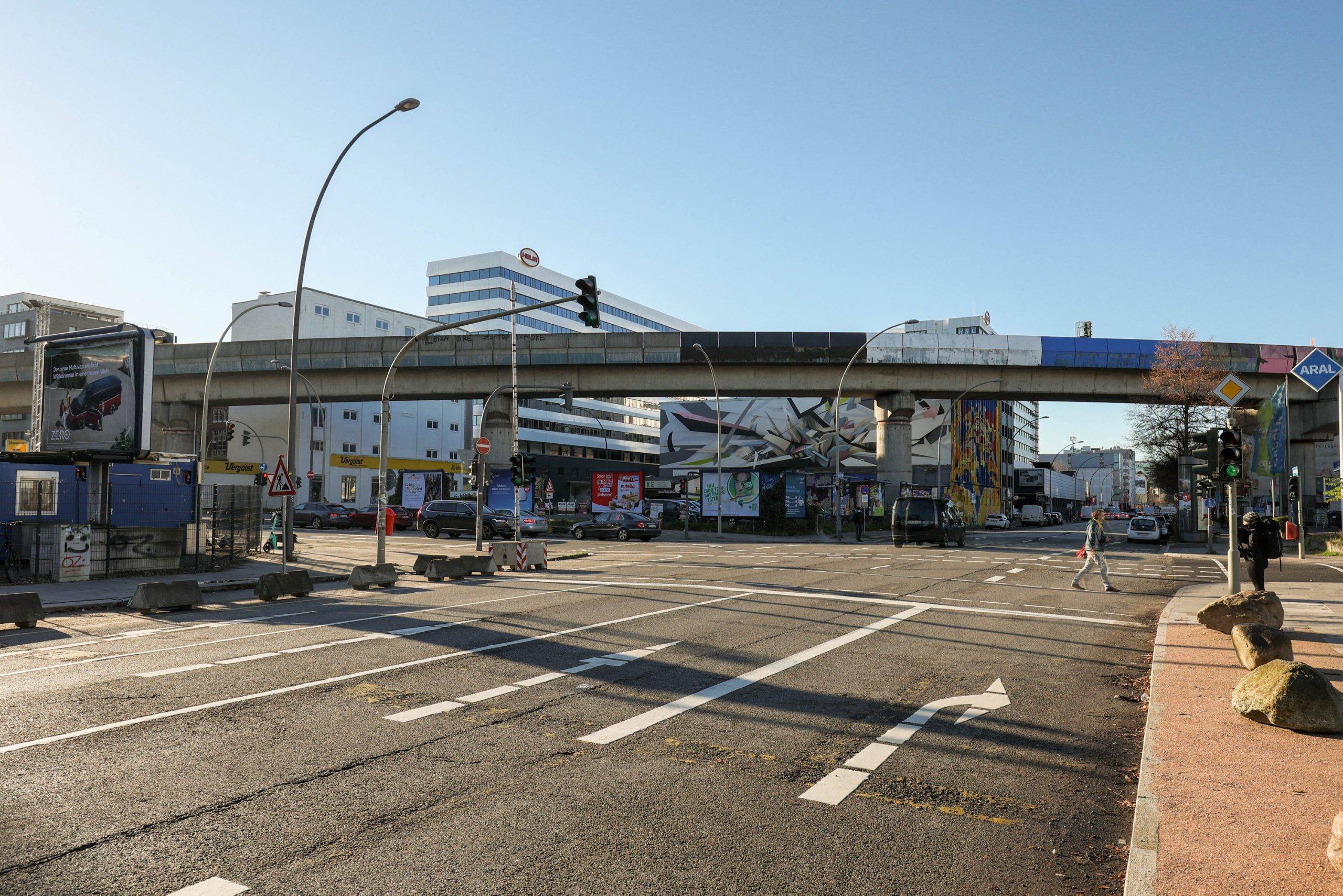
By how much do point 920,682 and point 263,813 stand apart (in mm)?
5980

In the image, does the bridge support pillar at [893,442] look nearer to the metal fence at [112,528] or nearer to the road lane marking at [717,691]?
the metal fence at [112,528]

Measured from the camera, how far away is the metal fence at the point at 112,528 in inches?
745

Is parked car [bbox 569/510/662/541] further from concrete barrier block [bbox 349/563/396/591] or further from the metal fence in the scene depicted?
concrete barrier block [bbox 349/563/396/591]

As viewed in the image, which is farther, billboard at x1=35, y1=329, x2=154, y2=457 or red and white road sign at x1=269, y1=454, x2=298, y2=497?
red and white road sign at x1=269, y1=454, x2=298, y2=497

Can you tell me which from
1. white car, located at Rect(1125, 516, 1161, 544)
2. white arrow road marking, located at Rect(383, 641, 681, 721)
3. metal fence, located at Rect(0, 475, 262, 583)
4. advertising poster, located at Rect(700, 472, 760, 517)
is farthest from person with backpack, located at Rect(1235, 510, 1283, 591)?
advertising poster, located at Rect(700, 472, 760, 517)

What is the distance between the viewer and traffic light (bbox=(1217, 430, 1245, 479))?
46.9 ft

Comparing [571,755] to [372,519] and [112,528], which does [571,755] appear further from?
[372,519]

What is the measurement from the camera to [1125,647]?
1093 centimetres

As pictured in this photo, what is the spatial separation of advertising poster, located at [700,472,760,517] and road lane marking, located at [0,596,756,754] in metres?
37.7

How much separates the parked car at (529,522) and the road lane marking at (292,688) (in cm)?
2826

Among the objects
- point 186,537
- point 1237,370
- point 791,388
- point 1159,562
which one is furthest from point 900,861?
point 1237,370

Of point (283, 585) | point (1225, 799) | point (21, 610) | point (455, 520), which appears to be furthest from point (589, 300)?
point (455, 520)

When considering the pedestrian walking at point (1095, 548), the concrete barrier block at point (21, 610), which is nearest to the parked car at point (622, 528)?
the pedestrian walking at point (1095, 548)

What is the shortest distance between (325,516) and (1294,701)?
4873 cm
